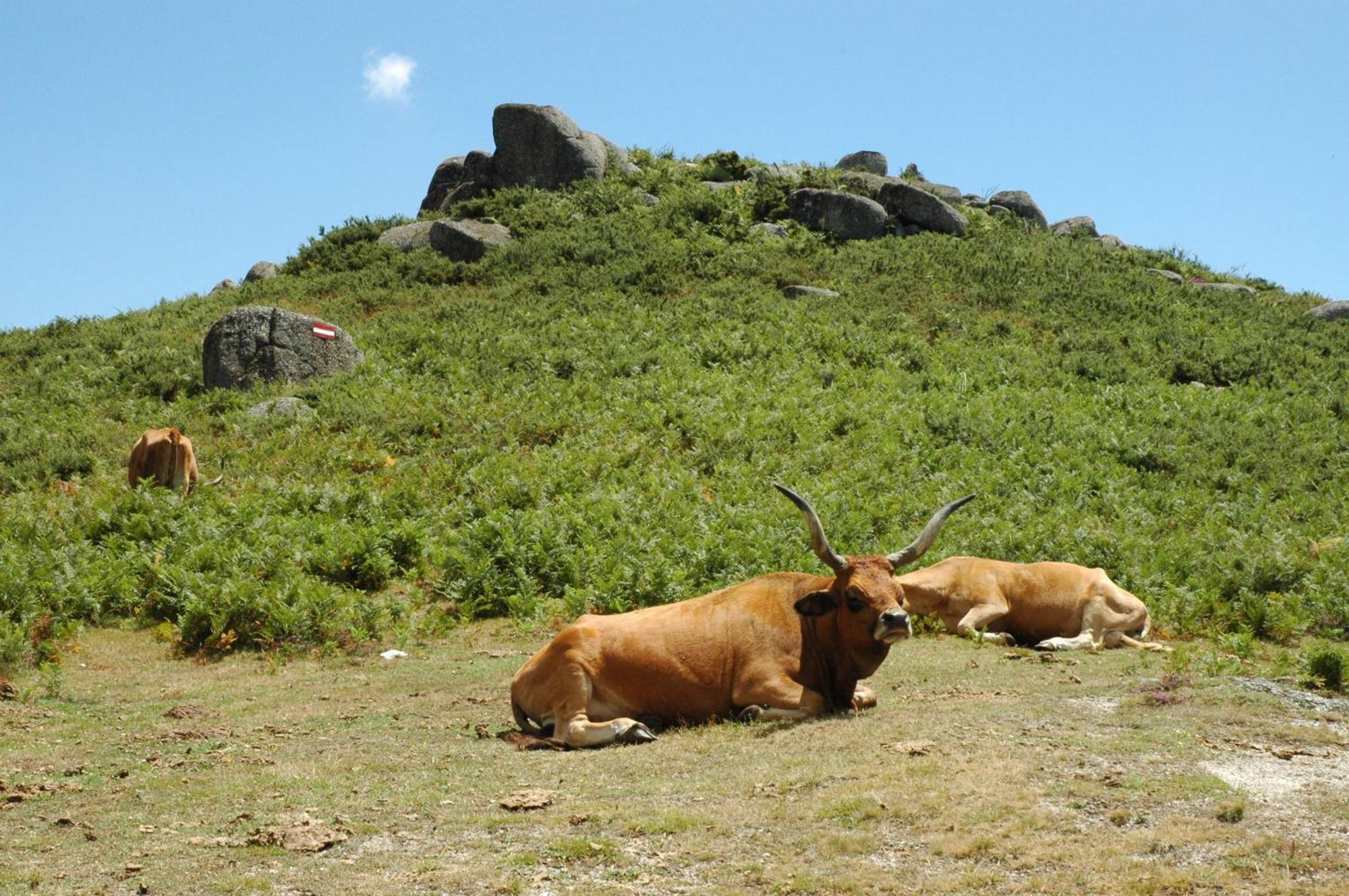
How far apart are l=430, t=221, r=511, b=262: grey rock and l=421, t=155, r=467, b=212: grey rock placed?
1130 cm

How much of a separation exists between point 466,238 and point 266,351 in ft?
47.6

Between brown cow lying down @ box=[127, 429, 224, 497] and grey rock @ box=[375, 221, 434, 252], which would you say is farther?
grey rock @ box=[375, 221, 434, 252]

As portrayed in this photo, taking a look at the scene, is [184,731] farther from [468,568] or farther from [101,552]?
[101,552]

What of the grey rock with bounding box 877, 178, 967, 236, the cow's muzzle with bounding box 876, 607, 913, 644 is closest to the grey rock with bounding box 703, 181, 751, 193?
the grey rock with bounding box 877, 178, 967, 236

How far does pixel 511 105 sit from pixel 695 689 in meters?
46.0

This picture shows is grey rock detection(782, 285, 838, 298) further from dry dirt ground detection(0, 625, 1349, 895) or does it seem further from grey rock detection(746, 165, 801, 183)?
dry dirt ground detection(0, 625, 1349, 895)

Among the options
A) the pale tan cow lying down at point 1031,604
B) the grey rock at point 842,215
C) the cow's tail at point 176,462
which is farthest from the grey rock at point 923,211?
the pale tan cow lying down at point 1031,604

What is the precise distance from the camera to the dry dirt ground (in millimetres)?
7055

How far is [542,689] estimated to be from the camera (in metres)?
11.1

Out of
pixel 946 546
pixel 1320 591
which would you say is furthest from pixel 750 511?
pixel 1320 591

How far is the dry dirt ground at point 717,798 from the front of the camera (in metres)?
7.05

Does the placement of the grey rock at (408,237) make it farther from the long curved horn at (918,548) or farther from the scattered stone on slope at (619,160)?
the long curved horn at (918,548)

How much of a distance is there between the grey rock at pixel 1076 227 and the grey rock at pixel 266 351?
3080 centimetres

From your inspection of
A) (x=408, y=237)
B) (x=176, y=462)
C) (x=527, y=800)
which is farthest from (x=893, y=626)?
(x=408, y=237)
